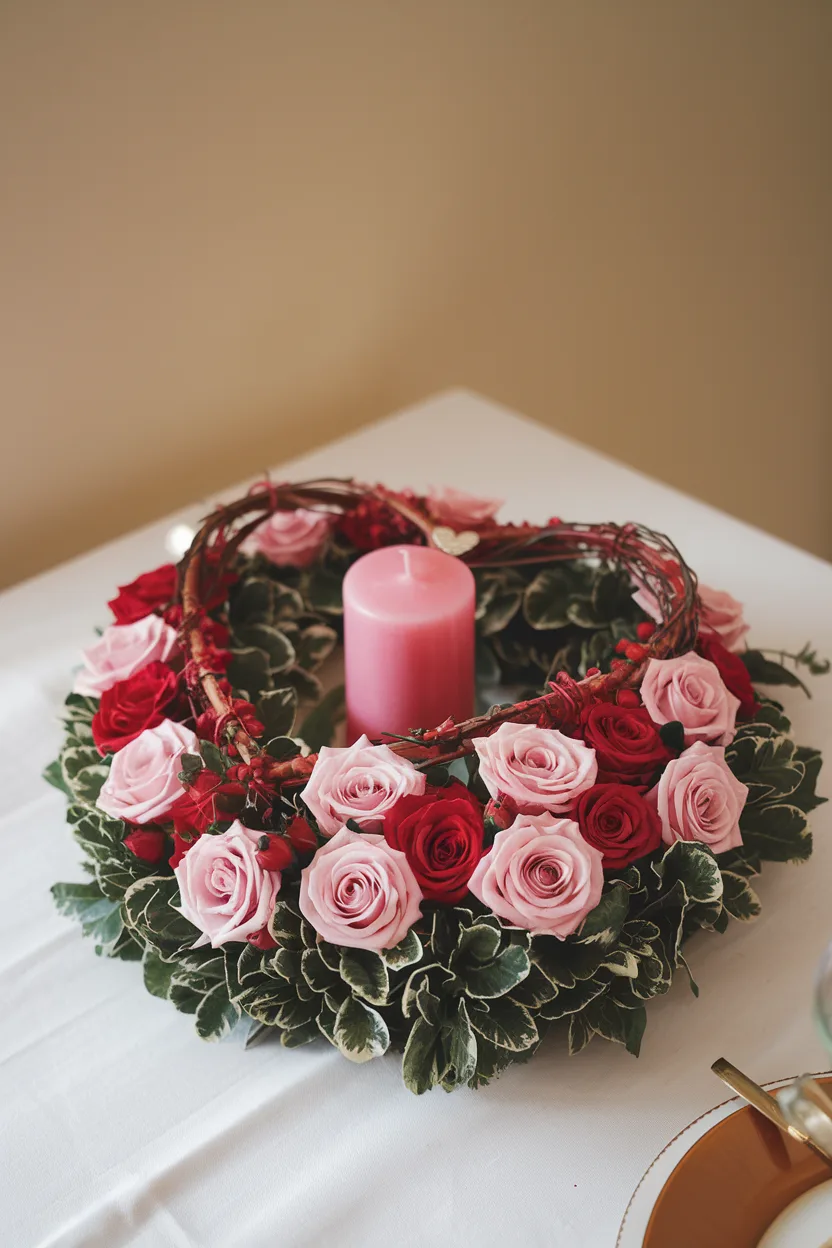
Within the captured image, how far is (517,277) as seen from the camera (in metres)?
1.53

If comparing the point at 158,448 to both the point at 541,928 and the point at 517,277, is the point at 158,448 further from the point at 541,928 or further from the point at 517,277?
the point at 541,928

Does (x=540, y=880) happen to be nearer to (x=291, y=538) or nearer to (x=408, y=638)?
(x=408, y=638)

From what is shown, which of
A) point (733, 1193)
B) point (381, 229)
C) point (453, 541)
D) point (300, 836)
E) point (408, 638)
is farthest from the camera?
point (381, 229)

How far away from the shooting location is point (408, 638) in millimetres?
762

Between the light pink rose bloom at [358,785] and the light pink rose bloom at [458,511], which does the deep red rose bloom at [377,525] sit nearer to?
the light pink rose bloom at [458,511]

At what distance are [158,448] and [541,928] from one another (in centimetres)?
81

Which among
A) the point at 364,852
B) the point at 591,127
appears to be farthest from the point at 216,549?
the point at 591,127

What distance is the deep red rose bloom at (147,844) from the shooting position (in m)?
0.70

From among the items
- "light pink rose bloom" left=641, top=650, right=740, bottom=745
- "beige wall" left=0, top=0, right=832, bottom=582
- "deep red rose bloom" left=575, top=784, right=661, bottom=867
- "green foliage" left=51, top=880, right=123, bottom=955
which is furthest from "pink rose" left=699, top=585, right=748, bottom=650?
"beige wall" left=0, top=0, right=832, bottom=582

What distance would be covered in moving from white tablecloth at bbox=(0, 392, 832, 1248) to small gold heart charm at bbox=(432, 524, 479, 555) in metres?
0.32

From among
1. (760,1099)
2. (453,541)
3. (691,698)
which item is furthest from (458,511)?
(760,1099)

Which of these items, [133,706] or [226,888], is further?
[133,706]

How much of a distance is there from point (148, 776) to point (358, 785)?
0.14m

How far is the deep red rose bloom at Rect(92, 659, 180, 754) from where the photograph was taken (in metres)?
0.76
